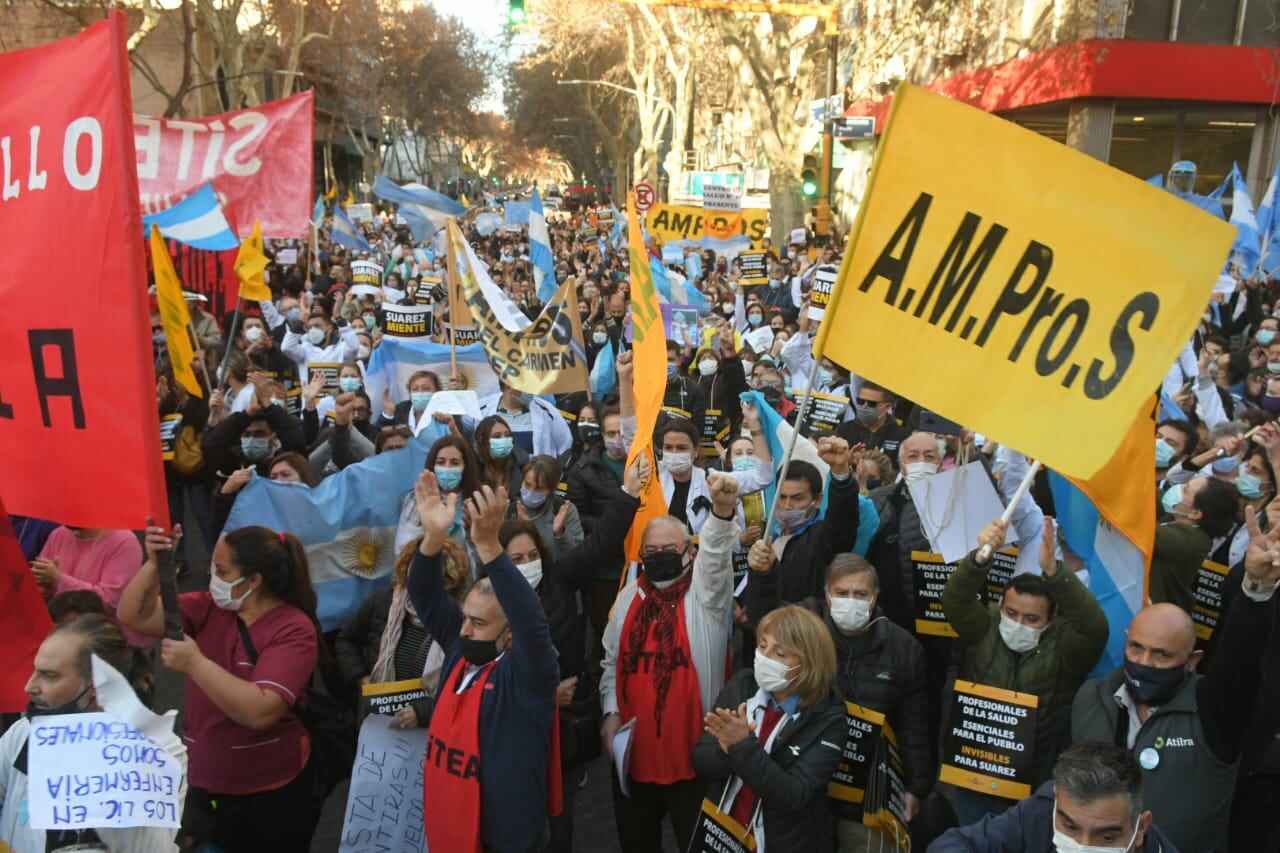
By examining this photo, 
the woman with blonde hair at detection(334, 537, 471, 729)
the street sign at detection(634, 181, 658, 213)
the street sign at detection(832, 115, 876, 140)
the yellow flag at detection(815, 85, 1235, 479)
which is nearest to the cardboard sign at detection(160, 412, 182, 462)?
the woman with blonde hair at detection(334, 537, 471, 729)

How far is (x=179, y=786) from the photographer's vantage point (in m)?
2.59

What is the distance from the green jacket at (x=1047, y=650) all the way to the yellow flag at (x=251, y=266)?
7.41 m

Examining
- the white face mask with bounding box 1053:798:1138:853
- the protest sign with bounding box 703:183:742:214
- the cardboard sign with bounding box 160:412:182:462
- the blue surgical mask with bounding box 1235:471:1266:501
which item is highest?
the protest sign with bounding box 703:183:742:214

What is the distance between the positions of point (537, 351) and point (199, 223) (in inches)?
155

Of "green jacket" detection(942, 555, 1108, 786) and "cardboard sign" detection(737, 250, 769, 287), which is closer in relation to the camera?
"green jacket" detection(942, 555, 1108, 786)

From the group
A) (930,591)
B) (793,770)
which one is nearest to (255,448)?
(930,591)

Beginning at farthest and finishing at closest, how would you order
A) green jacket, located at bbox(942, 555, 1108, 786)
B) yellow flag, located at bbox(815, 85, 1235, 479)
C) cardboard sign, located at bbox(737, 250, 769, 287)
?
cardboard sign, located at bbox(737, 250, 769, 287) < green jacket, located at bbox(942, 555, 1108, 786) < yellow flag, located at bbox(815, 85, 1235, 479)

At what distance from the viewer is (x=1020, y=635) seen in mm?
3701

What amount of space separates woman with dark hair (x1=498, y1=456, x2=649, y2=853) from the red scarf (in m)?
0.18

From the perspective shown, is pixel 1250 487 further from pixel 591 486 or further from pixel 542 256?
pixel 542 256

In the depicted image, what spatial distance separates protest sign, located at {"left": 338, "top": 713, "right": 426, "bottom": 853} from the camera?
3.77 m

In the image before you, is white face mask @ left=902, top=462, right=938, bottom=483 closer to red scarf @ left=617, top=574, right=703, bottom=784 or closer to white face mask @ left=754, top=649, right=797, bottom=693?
red scarf @ left=617, top=574, right=703, bottom=784

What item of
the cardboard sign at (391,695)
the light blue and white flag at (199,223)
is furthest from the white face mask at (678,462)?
the light blue and white flag at (199,223)

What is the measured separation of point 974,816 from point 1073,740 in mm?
488
